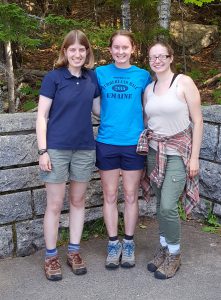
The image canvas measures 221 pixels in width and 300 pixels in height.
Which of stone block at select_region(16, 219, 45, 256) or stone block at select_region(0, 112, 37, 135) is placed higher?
stone block at select_region(0, 112, 37, 135)

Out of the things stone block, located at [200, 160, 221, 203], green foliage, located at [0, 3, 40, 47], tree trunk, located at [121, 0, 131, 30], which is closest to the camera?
stone block, located at [200, 160, 221, 203]

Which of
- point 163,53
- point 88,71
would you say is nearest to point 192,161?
point 163,53

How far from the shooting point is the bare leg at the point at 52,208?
11.2 ft

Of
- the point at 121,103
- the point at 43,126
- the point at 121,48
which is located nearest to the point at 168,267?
the point at 121,103

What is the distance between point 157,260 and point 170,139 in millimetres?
1052

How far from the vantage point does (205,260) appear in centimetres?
387

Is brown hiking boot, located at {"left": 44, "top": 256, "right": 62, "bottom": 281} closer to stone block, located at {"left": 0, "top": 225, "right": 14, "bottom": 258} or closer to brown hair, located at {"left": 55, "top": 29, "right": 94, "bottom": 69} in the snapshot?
stone block, located at {"left": 0, "top": 225, "right": 14, "bottom": 258}

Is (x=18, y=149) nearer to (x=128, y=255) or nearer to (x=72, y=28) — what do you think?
(x=128, y=255)

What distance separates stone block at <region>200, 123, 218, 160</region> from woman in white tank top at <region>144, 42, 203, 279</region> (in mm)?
865

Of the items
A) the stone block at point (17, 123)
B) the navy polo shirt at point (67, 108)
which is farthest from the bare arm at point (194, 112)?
the stone block at point (17, 123)

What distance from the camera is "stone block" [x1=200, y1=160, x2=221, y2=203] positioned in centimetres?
438

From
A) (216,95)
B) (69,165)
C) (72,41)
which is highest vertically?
(72,41)

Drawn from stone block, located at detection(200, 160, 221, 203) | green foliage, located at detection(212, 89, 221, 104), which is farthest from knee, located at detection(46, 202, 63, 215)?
green foliage, located at detection(212, 89, 221, 104)

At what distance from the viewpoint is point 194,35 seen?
10.4 m
